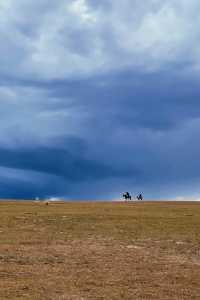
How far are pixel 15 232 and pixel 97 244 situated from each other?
8.06 metres

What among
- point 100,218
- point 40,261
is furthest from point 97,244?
point 100,218

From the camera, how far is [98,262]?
979 inches

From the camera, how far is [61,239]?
33281mm

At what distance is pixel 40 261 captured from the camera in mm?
24828

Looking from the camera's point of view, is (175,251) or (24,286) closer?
(24,286)

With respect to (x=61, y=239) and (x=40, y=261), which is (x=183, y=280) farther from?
(x=61, y=239)

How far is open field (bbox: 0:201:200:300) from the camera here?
18.9m

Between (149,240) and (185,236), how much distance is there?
4.09 metres

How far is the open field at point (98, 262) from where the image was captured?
744 inches

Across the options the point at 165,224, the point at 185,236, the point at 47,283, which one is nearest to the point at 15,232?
the point at 185,236

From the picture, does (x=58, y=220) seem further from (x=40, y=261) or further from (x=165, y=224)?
(x=40, y=261)

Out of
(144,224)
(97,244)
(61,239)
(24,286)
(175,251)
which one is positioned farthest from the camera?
(144,224)

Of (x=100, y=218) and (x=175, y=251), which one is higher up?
(x=100, y=218)

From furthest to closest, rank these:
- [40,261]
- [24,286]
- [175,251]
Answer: [175,251] → [40,261] → [24,286]
